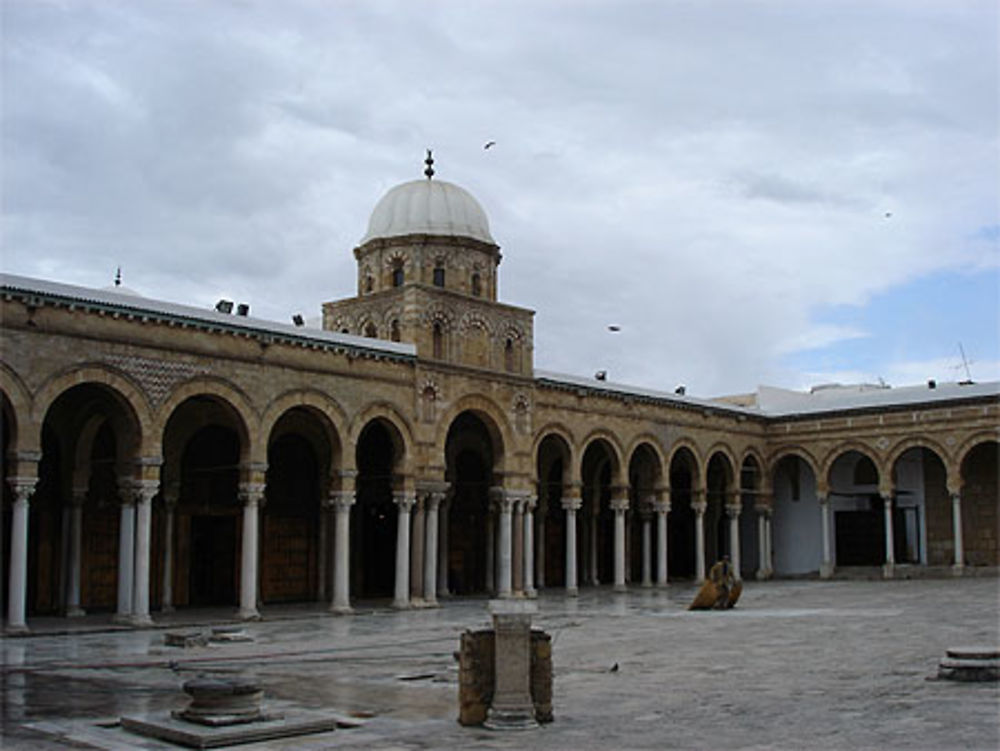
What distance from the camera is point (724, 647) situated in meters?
16.0

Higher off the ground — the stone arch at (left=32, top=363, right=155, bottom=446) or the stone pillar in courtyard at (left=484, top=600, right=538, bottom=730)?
the stone arch at (left=32, top=363, right=155, bottom=446)

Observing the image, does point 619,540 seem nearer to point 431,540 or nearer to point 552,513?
point 552,513

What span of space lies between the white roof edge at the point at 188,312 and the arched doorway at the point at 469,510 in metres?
5.32

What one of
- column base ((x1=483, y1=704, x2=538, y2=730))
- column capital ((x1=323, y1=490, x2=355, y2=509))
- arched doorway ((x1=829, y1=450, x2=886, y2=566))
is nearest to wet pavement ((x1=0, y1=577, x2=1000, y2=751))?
column base ((x1=483, y1=704, x2=538, y2=730))

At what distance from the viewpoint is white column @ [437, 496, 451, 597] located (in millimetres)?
29188

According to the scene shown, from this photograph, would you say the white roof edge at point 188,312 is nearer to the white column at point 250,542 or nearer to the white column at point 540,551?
the white column at point 250,542

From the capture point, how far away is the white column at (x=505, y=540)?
2867cm

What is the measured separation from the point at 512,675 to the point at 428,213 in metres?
22.2

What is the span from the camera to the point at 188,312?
21969 millimetres

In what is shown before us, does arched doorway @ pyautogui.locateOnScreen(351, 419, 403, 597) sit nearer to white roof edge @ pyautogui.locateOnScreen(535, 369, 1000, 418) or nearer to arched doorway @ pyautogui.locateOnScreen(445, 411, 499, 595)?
arched doorway @ pyautogui.locateOnScreen(445, 411, 499, 595)

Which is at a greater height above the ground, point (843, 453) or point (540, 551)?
point (843, 453)

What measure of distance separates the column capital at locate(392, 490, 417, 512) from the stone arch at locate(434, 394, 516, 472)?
2.02 metres

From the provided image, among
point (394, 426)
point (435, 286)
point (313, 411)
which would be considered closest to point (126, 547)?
point (313, 411)

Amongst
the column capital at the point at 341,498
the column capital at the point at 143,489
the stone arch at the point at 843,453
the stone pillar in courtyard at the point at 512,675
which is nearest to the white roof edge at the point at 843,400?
the stone arch at the point at 843,453
